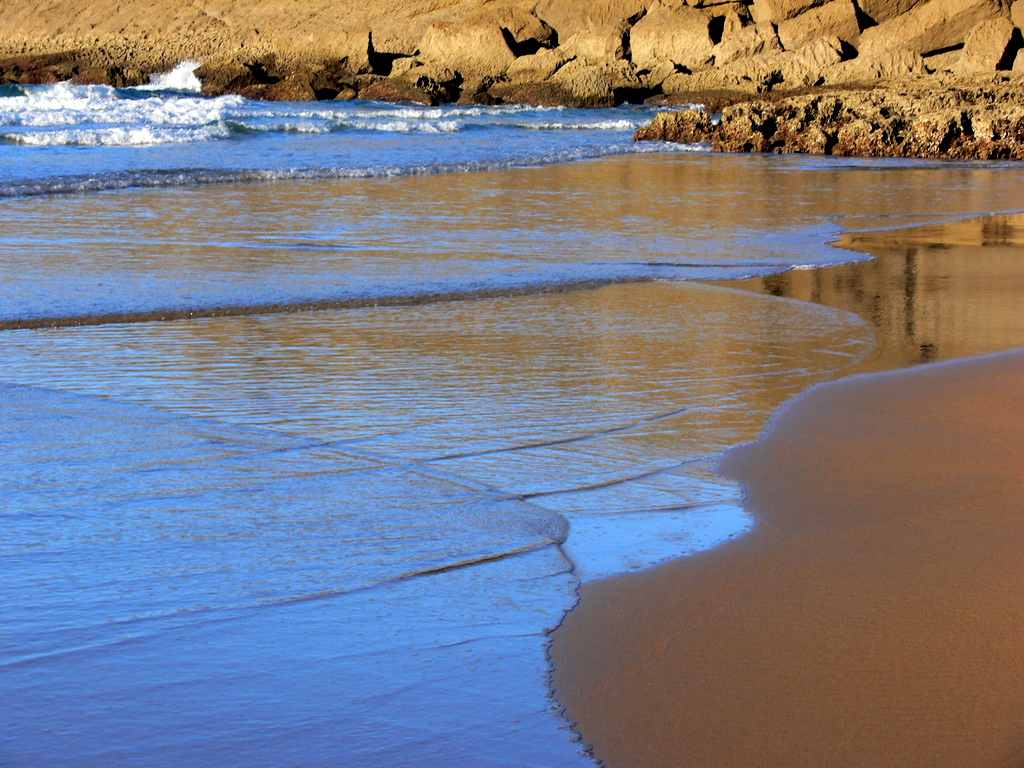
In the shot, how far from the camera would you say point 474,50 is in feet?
125

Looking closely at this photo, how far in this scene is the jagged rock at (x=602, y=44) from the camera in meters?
36.8

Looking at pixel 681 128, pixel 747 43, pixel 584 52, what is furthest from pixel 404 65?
pixel 681 128

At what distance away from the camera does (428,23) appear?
44906 mm

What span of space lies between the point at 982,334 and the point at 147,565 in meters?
3.90

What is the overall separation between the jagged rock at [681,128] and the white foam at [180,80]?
25.5 meters

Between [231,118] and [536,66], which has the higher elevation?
[536,66]

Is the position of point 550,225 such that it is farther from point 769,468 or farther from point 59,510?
point 59,510

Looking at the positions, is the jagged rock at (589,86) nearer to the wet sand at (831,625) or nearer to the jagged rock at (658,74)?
the jagged rock at (658,74)

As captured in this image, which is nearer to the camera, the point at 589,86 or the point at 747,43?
the point at 589,86

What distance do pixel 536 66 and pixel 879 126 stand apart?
22071 mm

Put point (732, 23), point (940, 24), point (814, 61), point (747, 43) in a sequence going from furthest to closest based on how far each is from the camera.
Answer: point (732, 23), point (747, 43), point (814, 61), point (940, 24)

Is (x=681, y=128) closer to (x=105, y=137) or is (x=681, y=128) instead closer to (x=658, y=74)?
(x=105, y=137)

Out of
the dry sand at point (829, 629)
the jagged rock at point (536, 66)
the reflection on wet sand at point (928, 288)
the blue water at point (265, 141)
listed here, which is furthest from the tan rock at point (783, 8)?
the dry sand at point (829, 629)

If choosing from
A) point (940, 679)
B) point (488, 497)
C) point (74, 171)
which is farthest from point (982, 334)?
point (74, 171)
